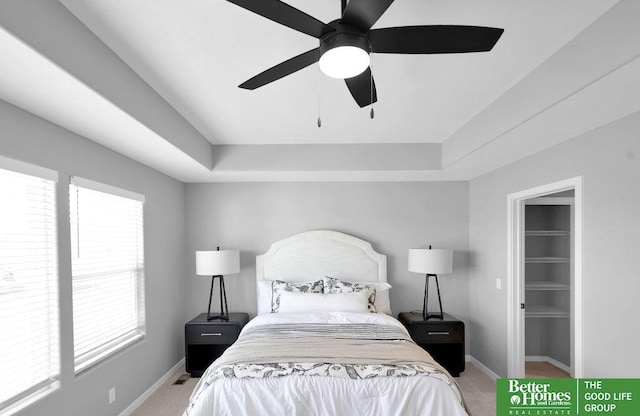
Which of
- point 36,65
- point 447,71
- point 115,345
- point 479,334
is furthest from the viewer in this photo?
point 479,334

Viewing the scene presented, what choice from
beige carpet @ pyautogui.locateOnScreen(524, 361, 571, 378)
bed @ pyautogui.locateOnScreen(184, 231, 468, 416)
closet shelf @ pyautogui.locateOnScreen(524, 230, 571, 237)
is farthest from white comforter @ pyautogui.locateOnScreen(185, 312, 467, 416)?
closet shelf @ pyautogui.locateOnScreen(524, 230, 571, 237)

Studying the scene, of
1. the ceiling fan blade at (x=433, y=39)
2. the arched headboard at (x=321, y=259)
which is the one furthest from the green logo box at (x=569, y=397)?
the arched headboard at (x=321, y=259)

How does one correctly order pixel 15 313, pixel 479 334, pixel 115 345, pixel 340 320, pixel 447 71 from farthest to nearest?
pixel 479 334 → pixel 340 320 → pixel 115 345 → pixel 447 71 → pixel 15 313

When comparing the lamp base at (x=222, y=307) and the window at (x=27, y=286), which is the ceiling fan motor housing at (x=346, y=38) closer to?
the window at (x=27, y=286)

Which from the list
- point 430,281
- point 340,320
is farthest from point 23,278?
point 430,281

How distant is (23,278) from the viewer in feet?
6.79

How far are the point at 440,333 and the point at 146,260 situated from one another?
10.3ft

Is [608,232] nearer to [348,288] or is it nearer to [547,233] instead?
[547,233]

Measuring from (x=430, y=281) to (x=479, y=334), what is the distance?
0.80 meters

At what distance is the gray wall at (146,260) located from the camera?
7.02 feet

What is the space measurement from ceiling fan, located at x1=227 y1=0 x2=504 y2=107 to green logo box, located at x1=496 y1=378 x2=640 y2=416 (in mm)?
1881

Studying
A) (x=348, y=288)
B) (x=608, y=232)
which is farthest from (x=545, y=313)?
(x=348, y=288)

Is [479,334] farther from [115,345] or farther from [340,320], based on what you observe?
[115,345]

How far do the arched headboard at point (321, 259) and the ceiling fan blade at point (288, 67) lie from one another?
2.80 m
